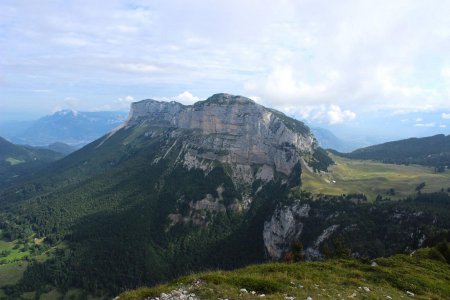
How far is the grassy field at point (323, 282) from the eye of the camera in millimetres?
34094

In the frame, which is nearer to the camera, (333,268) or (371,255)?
(333,268)

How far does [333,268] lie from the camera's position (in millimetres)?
46062

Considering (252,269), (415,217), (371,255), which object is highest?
(252,269)

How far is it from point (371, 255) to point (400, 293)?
4265 inches

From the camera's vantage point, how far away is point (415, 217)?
153375 mm

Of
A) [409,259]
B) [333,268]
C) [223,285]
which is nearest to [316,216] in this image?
[409,259]

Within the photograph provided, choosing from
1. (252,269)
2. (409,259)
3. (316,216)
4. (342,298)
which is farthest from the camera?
(316,216)

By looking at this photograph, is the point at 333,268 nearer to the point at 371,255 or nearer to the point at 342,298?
the point at 342,298

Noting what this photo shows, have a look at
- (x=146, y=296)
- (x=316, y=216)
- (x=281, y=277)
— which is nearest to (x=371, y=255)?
(x=316, y=216)

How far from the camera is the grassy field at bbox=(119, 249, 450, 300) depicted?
1342 inches

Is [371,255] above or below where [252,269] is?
below

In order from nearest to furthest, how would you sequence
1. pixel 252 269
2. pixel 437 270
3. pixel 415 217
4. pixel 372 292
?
pixel 372 292 → pixel 252 269 → pixel 437 270 → pixel 415 217

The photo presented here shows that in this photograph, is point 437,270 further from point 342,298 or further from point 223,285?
point 223,285

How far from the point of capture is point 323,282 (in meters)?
39.8
